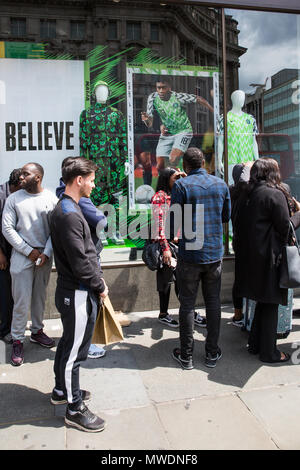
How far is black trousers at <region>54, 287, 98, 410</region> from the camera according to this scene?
2.72m

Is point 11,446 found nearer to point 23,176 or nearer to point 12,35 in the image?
point 23,176

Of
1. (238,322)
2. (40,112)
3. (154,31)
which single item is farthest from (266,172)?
(40,112)

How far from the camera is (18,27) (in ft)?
17.0

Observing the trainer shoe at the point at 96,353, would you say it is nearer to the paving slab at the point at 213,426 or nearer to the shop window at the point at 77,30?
the paving slab at the point at 213,426

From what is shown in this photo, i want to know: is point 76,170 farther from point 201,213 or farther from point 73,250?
point 201,213

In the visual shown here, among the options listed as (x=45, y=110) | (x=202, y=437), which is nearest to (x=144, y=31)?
(x=45, y=110)

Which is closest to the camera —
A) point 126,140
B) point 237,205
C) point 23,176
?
point 23,176

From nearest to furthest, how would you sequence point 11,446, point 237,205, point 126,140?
point 11,446
point 237,205
point 126,140

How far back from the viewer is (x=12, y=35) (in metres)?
5.20

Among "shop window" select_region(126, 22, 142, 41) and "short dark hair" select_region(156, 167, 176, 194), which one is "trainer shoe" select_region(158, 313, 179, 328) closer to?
"short dark hair" select_region(156, 167, 176, 194)

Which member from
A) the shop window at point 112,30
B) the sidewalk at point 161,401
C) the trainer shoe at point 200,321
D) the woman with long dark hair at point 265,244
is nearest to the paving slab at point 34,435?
the sidewalk at point 161,401

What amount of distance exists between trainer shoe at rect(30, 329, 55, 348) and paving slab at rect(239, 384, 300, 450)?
1.98 m

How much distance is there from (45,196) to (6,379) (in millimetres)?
1684

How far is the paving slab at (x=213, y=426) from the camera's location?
260cm
